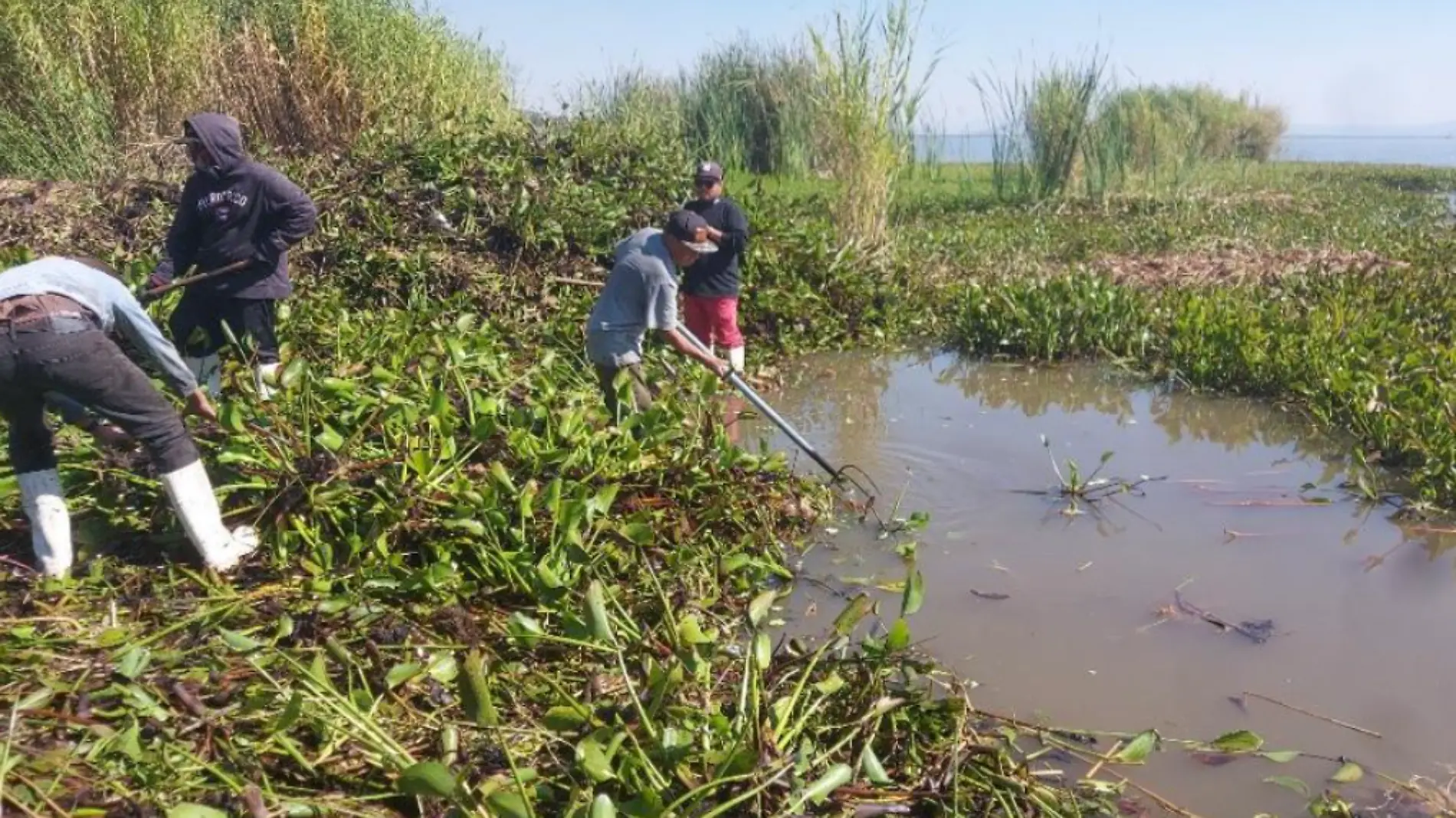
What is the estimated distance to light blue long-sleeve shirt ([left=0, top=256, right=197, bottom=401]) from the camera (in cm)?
294

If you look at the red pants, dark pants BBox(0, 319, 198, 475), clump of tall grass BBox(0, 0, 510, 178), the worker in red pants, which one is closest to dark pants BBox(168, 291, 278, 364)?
dark pants BBox(0, 319, 198, 475)

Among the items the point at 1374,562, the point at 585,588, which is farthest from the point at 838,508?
the point at 1374,562

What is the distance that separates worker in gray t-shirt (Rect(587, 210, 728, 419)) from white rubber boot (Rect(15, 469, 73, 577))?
2096 mm

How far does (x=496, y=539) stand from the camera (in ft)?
10.8

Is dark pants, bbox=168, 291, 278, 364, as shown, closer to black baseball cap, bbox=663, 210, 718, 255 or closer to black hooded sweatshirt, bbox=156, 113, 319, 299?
black hooded sweatshirt, bbox=156, 113, 319, 299

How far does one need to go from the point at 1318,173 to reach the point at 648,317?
2637 cm

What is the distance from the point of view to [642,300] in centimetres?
468

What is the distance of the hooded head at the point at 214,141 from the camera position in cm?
427

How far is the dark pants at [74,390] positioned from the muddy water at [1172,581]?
2179 mm

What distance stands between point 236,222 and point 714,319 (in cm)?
279

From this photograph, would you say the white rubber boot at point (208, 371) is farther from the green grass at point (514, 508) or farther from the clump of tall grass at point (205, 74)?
the clump of tall grass at point (205, 74)

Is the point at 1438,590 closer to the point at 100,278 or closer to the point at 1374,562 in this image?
the point at 1374,562

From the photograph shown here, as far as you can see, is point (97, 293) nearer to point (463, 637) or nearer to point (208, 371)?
point (463, 637)

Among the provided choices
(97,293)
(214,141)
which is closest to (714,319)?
(214,141)
